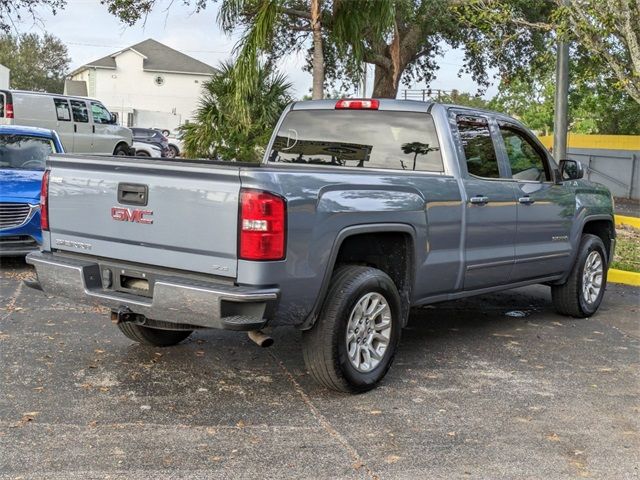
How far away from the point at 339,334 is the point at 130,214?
1468mm

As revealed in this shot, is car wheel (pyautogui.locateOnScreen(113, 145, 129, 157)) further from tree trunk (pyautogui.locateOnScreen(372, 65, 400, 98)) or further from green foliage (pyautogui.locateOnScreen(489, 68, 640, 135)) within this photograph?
green foliage (pyautogui.locateOnScreen(489, 68, 640, 135))

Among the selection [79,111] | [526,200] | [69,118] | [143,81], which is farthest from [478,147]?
[143,81]

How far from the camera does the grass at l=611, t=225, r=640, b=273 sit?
10980 mm

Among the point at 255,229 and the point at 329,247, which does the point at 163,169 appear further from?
the point at 329,247

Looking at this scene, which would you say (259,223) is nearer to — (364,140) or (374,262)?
(374,262)

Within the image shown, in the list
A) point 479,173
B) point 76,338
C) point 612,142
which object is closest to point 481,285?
point 479,173

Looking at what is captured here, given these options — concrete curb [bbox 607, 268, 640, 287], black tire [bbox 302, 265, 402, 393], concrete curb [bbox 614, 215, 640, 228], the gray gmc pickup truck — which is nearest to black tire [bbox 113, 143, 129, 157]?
concrete curb [bbox 614, 215, 640, 228]

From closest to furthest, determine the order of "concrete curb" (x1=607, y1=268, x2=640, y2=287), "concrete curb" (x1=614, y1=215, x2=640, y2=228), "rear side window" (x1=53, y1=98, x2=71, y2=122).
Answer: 1. "concrete curb" (x1=607, y1=268, x2=640, y2=287)
2. "concrete curb" (x1=614, y1=215, x2=640, y2=228)
3. "rear side window" (x1=53, y1=98, x2=71, y2=122)

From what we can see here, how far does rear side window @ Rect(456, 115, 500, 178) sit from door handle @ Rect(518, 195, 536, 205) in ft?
1.06

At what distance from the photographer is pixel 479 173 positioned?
6656 millimetres

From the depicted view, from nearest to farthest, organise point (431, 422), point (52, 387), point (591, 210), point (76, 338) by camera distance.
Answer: point (431, 422)
point (52, 387)
point (76, 338)
point (591, 210)

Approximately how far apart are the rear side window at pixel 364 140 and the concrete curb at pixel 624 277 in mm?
5012

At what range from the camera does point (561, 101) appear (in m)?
13.1

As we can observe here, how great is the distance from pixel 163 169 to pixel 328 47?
57.8 ft
